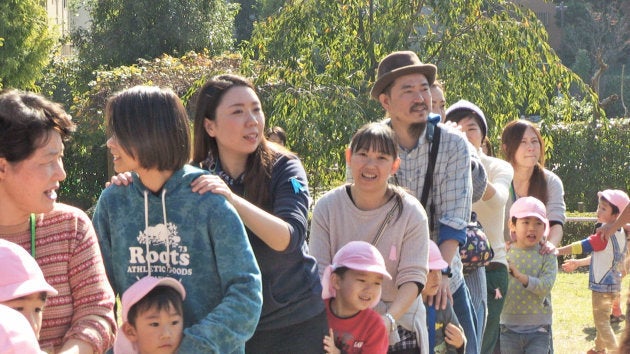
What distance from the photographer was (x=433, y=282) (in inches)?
198

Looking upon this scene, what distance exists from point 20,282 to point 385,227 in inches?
81.3

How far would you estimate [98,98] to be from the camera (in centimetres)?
2150

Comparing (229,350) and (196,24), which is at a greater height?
(196,24)

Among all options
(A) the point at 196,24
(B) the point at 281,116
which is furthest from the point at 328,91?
(A) the point at 196,24

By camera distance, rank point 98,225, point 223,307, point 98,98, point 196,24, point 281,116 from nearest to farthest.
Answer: point 223,307, point 98,225, point 281,116, point 98,98, point 196,24

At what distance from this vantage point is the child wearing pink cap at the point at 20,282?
9.89 feet

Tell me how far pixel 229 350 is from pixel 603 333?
664 cm

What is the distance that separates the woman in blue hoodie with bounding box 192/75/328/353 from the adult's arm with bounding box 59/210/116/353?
0.71m

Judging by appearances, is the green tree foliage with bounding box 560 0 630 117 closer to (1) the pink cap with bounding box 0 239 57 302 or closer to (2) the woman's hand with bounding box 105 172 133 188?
(2) the woman's hand with bounding box 105 172 133 188

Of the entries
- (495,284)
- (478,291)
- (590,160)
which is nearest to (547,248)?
(495,284)

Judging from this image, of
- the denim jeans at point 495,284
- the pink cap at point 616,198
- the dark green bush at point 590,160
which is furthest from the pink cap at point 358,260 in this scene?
the dark green bush at point 590,160

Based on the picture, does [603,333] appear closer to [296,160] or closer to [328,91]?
[296,160]

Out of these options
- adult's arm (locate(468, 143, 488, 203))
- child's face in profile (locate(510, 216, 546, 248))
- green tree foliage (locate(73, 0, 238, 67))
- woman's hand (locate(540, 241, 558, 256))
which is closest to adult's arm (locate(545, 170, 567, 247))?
woman's hand (locate(540, 241, 558, 256))

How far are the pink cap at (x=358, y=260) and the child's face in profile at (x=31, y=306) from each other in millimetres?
1615
